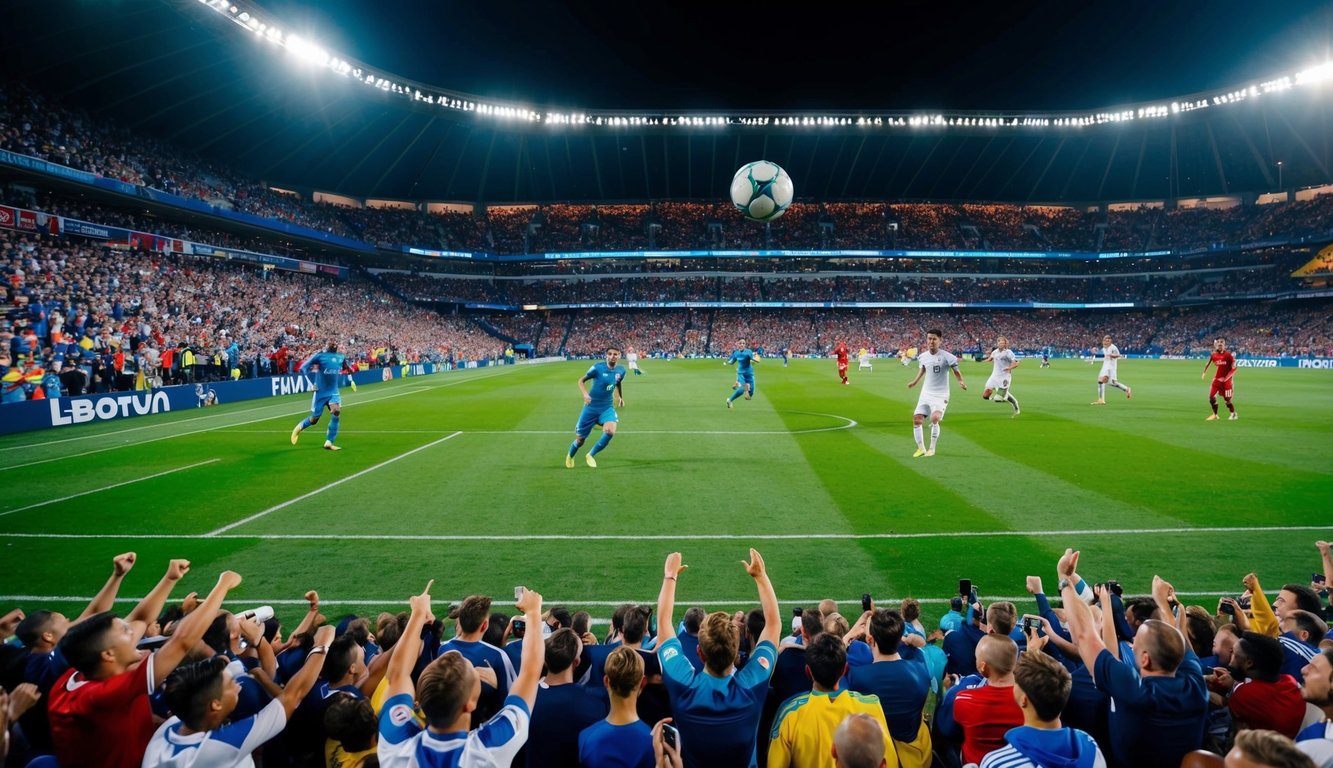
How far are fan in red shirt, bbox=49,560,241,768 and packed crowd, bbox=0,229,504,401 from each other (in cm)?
2305

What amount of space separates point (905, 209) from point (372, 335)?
6465cm

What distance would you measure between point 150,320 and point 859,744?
3703 cm

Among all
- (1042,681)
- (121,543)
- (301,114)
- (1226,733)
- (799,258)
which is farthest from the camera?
(799,258)

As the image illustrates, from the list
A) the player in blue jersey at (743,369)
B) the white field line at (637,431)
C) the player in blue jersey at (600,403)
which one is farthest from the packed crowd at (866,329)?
the player in blue jersey at (600,403)

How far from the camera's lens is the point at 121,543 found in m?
8.62

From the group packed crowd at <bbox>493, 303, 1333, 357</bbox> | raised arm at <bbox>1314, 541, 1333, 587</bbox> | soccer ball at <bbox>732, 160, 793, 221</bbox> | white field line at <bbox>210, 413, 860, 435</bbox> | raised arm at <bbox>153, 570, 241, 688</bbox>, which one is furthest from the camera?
packed crowd at <bbox>493, 303, 1333, 357</bbox>

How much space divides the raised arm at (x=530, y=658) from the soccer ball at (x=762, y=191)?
46.3 ft

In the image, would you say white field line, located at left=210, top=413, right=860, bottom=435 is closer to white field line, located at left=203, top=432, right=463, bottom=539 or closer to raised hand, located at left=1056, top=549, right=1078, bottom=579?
white field line, located at left=203, top=432, right=463, bottom=539

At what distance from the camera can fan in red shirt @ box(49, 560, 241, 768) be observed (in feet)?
9.98

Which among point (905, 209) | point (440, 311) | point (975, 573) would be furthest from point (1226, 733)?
point (905, 209)

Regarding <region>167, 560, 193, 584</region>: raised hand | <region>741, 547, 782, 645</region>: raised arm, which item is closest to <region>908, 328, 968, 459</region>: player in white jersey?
<region>741, 547, 782, 645</region>: raised arm

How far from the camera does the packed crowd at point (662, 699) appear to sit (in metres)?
2.73

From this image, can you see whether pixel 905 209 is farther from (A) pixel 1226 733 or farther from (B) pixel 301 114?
(A) pixel 1226 733

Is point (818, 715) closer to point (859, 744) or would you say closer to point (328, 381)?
point (859, 744)
